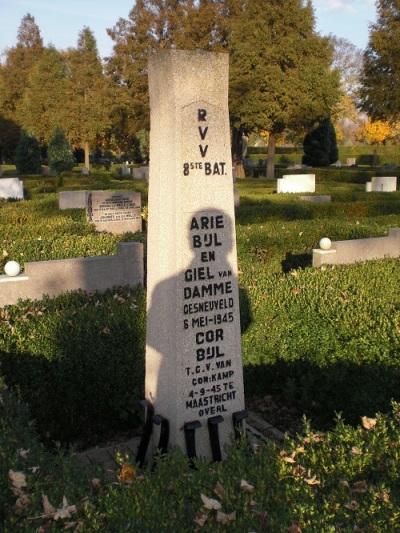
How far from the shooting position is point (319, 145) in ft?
165

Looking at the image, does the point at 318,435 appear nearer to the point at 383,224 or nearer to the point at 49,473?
the point at 49,473

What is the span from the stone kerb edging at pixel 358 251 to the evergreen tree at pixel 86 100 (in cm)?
3848

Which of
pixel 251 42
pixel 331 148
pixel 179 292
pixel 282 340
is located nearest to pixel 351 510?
pixel 179 292

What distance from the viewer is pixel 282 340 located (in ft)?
20.2

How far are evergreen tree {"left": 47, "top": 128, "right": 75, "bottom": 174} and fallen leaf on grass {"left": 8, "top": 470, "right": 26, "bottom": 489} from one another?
42128mm

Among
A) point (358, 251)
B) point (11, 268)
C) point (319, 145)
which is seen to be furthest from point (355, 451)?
point (319, 145)

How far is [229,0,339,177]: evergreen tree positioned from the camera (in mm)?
34250

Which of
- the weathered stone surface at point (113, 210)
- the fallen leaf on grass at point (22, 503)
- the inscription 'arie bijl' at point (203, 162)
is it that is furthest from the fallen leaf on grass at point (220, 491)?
the weathered stone surface at point (113, 210)

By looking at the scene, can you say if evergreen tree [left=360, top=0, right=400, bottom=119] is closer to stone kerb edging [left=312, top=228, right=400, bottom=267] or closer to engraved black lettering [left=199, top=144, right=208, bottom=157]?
stone kerb edging [left=312, top=228, right=400, bottom=267]

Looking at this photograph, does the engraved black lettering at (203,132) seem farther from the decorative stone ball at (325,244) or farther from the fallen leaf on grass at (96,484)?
the decorative stone ball at (325,244)

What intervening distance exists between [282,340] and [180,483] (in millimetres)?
3234

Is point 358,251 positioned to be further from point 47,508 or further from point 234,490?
point 47,508

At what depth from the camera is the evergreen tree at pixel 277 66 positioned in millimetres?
34250

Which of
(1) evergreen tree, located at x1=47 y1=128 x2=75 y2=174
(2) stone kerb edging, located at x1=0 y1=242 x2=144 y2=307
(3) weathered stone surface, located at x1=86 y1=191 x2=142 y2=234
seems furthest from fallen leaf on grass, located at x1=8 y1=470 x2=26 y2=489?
(1) evergreen tree, located at x1=47 y1=128 x2=75 y2=174
